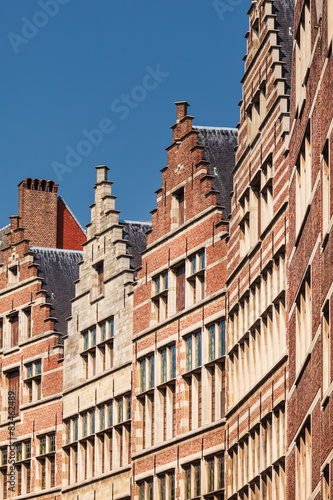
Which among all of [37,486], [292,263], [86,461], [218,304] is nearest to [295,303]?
[292,263]

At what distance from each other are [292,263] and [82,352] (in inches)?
571

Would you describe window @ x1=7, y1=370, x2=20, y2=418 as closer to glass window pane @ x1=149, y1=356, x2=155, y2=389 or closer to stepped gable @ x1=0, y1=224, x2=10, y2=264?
stepped gable @ x1=0, y1=224, x2=10, y2=264

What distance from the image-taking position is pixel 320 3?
18.7m

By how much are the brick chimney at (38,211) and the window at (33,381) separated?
676 centimetres

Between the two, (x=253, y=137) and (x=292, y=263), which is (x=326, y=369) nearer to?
(x=292, y=263)

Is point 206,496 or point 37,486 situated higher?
point 37,486

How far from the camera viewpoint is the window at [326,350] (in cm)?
1617

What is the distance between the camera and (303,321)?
20328 millimetres

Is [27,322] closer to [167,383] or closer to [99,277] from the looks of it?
[99,277]

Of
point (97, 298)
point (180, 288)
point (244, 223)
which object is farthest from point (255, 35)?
point (97, 298)

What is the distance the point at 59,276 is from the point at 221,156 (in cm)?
996

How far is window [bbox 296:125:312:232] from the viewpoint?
65.9ft

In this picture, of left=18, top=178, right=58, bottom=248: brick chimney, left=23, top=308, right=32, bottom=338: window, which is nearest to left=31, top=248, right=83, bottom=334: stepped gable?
left=23, top=308, right=32, bottom=338: window

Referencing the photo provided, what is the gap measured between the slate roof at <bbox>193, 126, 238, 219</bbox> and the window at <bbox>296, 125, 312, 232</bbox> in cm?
909
